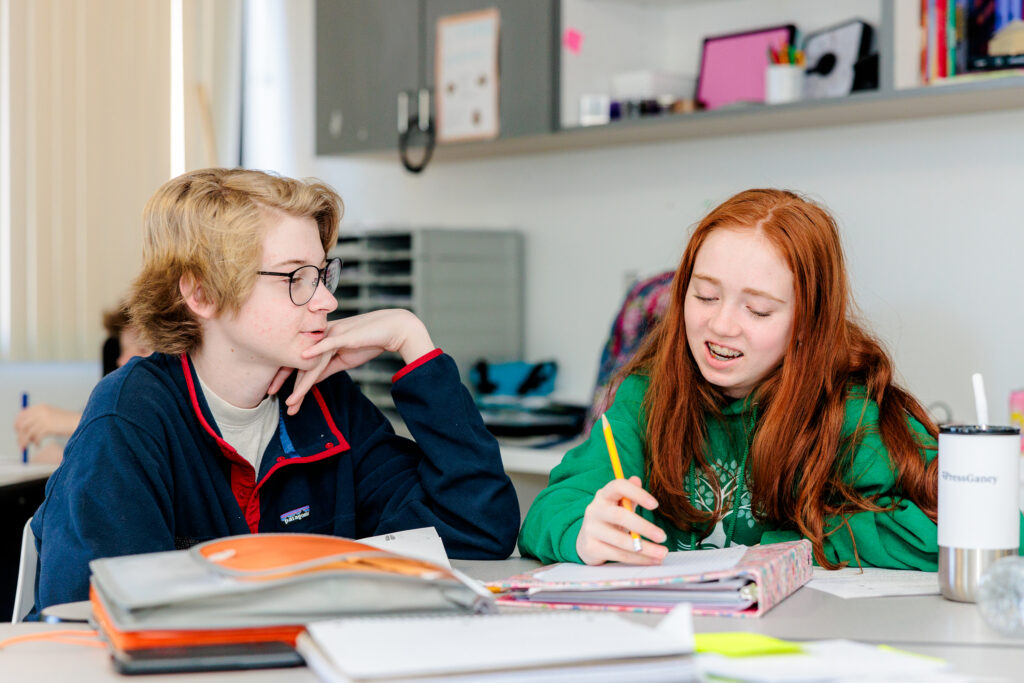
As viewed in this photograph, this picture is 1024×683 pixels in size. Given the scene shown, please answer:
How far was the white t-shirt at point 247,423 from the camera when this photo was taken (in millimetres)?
1442

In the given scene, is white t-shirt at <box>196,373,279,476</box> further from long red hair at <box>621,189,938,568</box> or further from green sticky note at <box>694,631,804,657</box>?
green sticky note at <box>694,631,804,657</box>

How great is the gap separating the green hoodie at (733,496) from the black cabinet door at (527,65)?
1.57 meters

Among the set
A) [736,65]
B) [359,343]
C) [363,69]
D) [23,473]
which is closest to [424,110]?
[363,69]

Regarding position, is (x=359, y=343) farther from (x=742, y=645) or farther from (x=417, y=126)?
(x=417, y=126)

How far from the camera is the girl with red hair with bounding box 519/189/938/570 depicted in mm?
1354

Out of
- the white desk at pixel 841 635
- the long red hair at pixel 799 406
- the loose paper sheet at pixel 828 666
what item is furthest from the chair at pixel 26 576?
the loose paper sheet at pixel 828 666

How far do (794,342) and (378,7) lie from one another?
2.32 meters

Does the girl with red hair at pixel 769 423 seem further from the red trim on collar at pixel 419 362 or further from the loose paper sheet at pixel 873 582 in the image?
the red trim on collar at pixel 419 362

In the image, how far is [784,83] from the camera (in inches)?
102

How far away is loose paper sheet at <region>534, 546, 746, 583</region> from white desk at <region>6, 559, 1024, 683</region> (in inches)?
2.2

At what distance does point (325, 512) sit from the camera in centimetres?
152

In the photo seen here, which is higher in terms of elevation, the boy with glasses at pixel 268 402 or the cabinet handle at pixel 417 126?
the cabinet handle at pixel 417 126

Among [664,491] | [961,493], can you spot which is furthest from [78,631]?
[961,493]

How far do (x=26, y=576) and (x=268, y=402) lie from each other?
0.37 m
